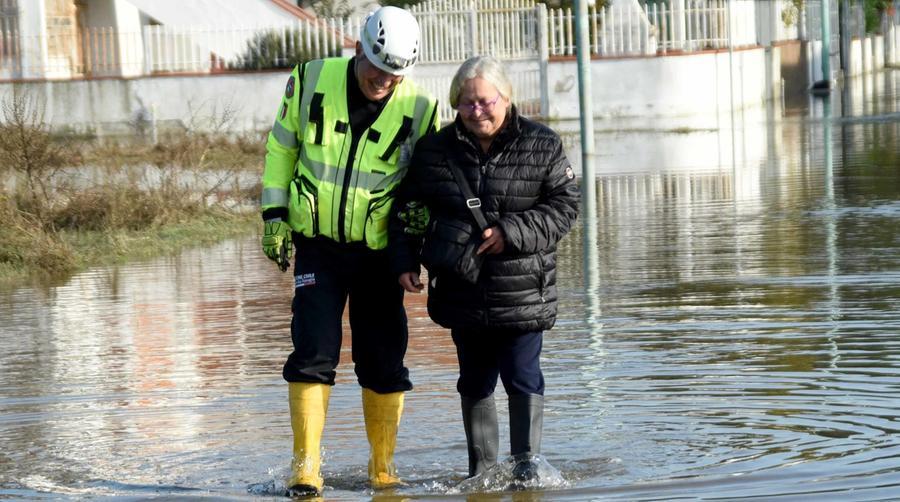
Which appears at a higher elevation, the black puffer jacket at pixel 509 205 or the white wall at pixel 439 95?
the white wall at pixel 439 95

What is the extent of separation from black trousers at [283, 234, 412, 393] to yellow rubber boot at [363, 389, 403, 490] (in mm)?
105

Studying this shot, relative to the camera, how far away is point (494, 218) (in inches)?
231

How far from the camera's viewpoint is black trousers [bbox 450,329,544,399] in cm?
603

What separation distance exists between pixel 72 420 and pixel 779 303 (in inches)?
169

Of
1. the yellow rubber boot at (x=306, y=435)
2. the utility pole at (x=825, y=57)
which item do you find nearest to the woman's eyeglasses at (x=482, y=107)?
the yellow rubber boot at (x=306, y=435)

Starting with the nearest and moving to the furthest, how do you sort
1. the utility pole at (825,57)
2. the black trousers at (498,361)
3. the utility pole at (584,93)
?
the black trousers at (498,361) → the utility pole at (584,93) → the utility pole at (825,57)

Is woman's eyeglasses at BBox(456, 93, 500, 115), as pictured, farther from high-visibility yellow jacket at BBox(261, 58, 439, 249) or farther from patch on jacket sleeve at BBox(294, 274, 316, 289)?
patch on jacket sleeve at BBox(294, 274, 316, 289)

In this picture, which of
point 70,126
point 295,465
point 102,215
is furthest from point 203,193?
point 70,126

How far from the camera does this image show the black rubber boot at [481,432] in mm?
6211

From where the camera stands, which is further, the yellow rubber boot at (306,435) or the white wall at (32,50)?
the white wall at (32,50)

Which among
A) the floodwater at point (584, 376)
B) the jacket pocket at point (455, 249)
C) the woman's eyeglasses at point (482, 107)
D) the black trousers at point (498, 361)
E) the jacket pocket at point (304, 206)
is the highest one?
the woman's eyeglasses at point (482, 107)

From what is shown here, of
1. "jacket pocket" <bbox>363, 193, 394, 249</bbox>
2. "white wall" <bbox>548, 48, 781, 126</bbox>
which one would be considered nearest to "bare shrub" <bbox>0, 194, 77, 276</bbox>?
"jacket pocket" <bbox>363, 193, 394, 249</bbox>

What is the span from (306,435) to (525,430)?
31.2 inches

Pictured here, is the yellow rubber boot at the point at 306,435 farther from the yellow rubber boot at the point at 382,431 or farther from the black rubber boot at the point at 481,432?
the black rubber boot at the point at 481,432
